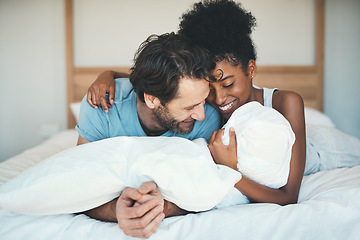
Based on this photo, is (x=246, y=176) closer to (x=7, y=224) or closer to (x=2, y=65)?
(x=7, y=224)

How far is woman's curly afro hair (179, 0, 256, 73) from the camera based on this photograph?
1.16 m

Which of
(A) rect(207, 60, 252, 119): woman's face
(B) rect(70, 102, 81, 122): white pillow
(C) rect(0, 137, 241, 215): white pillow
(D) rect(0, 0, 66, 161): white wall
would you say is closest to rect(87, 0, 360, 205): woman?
(A) rect(207, 60, 252, 119): woman's face

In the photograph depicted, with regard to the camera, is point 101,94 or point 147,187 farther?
point 101,94

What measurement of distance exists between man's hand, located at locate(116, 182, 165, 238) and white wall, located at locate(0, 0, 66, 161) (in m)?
1.96

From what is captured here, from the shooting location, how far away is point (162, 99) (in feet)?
3.77

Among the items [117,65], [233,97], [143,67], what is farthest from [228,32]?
[117,65]

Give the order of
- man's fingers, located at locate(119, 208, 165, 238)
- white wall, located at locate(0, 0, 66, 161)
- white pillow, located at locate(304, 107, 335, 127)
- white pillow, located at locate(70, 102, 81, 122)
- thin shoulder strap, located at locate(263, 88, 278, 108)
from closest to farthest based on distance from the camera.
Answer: man's fingers, located at locate(119, 208, 165, 238) < thin shoulder strap, located at locate(263, 88, 278, 108) < white pillow, located at locate(304, 107, 335, 127) < white pillow, located at locate(70, 102, 81, 122) < white wall, located at locate(0, 0, 66, 161)

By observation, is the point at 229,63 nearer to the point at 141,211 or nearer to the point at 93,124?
the point at 93,124

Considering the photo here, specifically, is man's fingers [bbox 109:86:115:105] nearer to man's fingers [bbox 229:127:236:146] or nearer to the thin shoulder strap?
man's fingers [bbox 229:127:236:146]

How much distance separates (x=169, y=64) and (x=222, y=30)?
26 centimetres

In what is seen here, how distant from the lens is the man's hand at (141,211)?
2.33 feet

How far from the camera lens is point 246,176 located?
2.84 ft

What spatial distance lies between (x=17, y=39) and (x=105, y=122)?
1.78m

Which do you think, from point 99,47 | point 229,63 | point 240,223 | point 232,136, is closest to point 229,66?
point 229,63
